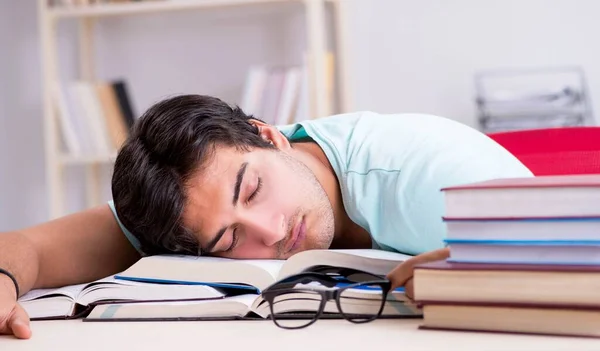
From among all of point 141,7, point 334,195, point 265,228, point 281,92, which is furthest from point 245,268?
point 141,7

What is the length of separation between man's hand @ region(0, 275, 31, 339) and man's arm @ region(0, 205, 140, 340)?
0.60 ft

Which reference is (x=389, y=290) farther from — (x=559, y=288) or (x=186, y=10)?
(x=186, y=10)

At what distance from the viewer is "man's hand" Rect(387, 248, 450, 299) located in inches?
34.7

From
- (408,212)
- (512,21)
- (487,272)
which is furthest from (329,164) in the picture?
(512,21)

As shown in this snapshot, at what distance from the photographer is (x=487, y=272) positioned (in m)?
0.74

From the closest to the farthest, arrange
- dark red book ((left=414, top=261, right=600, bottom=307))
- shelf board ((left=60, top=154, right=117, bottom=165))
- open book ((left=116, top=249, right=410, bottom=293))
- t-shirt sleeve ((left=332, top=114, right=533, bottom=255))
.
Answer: dark red book ((left=414, top=261, right=600, bottom=307))
open book ((left=116, top=249, right=410, bottom=293))
t-shirt sleeve ((left=332, top=114, right=533, bottom=255))
shelf board ((left=60, top=154, right=117, bottom=165))

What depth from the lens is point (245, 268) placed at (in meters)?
1.05

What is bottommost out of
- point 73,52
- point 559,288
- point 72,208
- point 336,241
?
point 72,208

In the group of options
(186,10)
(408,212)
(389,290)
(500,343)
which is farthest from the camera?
(186,10)

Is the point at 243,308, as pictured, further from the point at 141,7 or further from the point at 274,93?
the point at 141,7

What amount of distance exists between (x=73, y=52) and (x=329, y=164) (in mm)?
2226

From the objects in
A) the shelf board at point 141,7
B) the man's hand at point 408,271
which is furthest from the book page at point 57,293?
the shelf board at point 141,7

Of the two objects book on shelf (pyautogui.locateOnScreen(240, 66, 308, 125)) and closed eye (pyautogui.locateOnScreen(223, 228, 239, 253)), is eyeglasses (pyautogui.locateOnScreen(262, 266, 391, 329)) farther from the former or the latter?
book on shelf (pyautogui.locateOnScreen(240, 66, 308, 125))

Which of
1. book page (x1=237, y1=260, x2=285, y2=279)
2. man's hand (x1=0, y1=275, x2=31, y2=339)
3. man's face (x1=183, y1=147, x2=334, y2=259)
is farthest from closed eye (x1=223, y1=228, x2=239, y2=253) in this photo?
man's hand (x1=0, y1=275, x2=31, y2=339)
